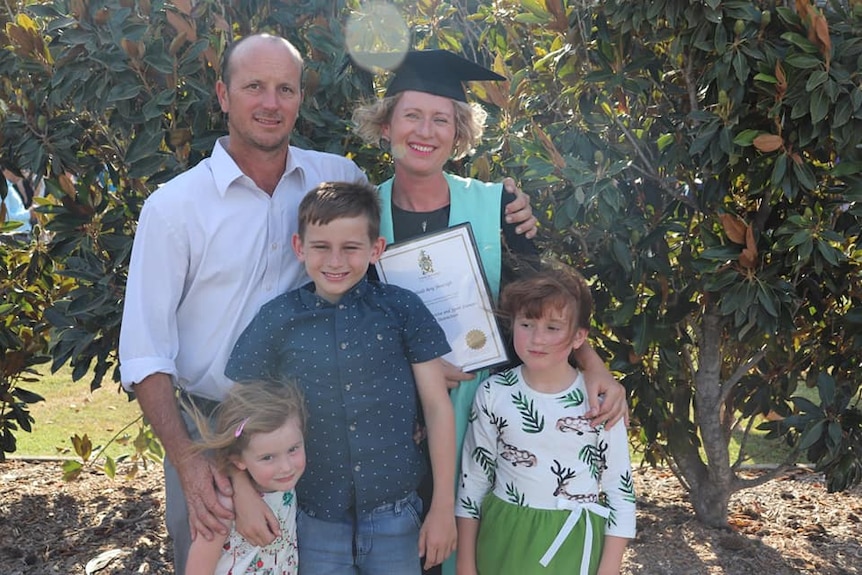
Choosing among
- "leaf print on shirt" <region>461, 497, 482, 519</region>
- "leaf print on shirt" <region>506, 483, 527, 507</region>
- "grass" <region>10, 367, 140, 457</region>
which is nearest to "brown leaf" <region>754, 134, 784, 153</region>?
"leaf print on shirt" <region>506, 483, 527, 507</region>

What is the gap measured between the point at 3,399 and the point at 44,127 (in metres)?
1.48

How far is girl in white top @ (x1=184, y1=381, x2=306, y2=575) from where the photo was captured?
248cm

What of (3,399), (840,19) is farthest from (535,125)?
(3,399)

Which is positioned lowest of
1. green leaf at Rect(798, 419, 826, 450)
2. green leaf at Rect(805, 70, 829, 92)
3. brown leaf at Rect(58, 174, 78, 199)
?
green leaf at Rect(798, 419, 826, 450)

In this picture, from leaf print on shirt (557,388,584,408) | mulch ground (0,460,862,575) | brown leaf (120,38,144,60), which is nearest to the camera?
leaf print on shirt (557,388,584,408)

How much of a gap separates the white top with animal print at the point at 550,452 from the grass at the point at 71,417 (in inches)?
154

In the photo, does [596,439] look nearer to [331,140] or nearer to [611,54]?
[611,54]

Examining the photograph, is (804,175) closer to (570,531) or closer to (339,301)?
(570,531)

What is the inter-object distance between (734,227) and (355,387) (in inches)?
59.8

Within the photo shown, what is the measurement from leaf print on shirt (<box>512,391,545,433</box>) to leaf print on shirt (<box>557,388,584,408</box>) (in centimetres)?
8

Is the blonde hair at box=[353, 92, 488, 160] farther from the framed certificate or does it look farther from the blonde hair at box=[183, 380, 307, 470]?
the blonde hair at box=[183, 380, 307, 470]

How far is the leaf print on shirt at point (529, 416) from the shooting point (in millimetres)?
2701

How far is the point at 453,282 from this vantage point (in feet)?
9.25

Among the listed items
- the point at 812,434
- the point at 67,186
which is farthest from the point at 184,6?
the point at 812,434
